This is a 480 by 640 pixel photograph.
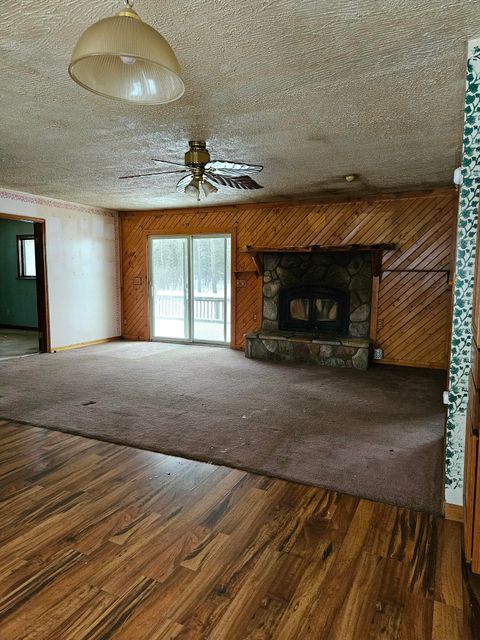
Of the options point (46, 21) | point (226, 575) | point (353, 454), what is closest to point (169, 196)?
point (46, 21)

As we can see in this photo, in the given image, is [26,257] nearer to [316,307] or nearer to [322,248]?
[316,307]

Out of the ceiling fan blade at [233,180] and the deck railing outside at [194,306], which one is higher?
the ceiling fan blade at [233,180]

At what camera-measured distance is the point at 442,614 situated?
1.57 m

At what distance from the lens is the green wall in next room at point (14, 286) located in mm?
9023

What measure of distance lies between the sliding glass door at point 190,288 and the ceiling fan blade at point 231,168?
11.8 ft

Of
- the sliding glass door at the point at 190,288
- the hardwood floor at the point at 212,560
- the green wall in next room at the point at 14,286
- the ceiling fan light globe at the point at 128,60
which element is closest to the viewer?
the ceiling fan light globe at the point at 128,60

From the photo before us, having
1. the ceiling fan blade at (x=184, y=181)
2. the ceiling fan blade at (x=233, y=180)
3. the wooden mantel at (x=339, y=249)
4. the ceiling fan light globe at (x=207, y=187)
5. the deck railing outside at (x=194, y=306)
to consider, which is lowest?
the deck railing outside at (x=194, y=306)

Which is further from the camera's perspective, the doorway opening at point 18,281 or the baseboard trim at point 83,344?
the doorway opening at point 18,281

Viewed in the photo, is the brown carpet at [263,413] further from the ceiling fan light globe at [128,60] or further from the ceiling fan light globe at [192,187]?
the ceiling fan light globe at [128,60]

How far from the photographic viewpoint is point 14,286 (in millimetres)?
9148

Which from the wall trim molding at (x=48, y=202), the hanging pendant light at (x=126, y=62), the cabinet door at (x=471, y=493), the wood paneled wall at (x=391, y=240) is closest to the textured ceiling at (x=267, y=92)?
the hanging pendant light at (x=126, y=62)

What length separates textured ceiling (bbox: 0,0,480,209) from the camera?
1823mm

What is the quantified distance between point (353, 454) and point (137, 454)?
5.18ft

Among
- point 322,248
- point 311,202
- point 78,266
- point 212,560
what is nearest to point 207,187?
point 322,248
